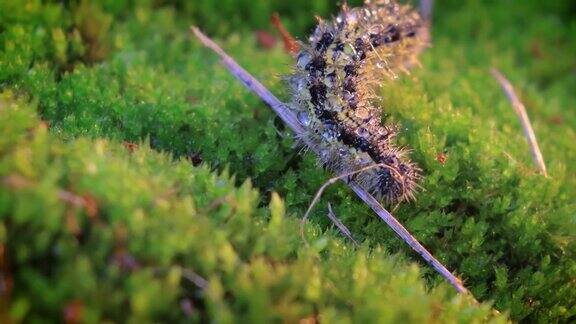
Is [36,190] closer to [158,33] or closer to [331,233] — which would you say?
[331,233]

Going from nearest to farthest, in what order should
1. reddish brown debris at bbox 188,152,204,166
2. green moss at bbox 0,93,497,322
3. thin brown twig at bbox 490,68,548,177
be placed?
green moss at bbox 0,93,497,322 → reddish brown debris at bbox 188,152,204,166 → thin brown twig at bbox 490,68,548,177

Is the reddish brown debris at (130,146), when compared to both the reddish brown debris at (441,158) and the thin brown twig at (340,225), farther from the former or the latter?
the reddish brown debris at (441,158)

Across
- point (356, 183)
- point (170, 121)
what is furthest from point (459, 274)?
point (170, 121)

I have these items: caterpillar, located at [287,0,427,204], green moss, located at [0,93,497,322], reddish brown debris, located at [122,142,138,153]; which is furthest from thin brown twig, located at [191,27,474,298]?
reddish brown debris, located at [122,142,138,153]

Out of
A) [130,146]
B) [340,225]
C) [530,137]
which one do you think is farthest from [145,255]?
[530,137]

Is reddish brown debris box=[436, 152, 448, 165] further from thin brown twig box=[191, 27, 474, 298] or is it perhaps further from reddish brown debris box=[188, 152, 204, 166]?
reddish brown debris box=[188, 152, 204, 166]
